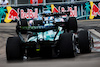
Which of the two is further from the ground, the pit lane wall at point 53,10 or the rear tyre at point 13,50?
the pit lane wall at point 53,10

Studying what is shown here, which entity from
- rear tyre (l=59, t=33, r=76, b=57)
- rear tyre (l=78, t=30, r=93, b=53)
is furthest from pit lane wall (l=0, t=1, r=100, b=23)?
rear tyre (l=59, t=33, r=76, b=57)

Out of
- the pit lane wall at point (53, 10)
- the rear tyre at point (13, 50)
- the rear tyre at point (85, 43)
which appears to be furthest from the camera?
the pit lane wall at point (53, 10)

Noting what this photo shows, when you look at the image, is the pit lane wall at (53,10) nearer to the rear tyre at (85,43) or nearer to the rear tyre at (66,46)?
the rear tyre at (85,43)

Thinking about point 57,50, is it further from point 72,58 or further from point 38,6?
point 38,6

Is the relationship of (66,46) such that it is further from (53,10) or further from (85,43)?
(53,10)

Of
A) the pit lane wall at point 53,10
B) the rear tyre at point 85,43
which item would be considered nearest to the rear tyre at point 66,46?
the rear tyre at point 85,43

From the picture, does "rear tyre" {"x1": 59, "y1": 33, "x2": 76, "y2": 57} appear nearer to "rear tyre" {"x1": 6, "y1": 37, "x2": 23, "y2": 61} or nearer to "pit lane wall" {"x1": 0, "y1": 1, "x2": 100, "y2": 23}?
"rear tyre" {"x1": 6, "y1": 37, "x2": 23, "y2": 61}

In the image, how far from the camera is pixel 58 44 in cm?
651

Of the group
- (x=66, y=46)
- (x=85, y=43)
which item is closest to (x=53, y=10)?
(x=85, y=43)

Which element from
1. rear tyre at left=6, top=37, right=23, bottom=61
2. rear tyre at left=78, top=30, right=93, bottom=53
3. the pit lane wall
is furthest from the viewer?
the pit lane wall

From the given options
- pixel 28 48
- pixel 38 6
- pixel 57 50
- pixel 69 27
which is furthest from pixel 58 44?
pixel 38 6

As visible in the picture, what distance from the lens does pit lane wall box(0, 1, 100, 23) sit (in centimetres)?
1945

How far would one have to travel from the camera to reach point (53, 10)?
1989 centimetres

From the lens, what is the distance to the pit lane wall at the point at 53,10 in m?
19.5
